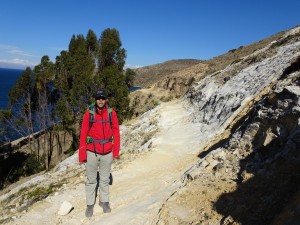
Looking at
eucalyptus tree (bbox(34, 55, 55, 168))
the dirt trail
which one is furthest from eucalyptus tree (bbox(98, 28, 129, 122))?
the dirt trail

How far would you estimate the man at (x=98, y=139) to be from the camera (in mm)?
7715

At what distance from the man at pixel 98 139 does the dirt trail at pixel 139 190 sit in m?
0.80

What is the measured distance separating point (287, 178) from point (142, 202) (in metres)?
3.65

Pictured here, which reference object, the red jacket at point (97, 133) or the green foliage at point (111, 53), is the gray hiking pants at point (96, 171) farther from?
the green foliage at point (111, 53)

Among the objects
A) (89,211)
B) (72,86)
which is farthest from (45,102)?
(89,211)

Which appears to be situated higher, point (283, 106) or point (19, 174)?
point (283, 106)

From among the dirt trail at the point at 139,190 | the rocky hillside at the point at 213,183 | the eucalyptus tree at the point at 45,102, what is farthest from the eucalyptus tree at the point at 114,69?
the rocky hillside at the point at 213,183

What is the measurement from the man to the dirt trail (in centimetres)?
80

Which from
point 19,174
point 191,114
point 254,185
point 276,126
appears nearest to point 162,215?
point 254,185

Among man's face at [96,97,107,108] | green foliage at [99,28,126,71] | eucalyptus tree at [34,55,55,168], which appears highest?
green foliage at [99,28,126,71]

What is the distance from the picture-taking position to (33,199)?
10.8 meters

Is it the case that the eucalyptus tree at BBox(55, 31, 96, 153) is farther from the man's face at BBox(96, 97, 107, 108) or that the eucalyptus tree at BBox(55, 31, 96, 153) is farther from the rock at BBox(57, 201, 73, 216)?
the man's face at BBox(96, 97, 107, 108)

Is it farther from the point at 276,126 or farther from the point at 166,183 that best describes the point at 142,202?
the point at 276,126

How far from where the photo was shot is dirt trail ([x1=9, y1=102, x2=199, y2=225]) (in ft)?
26.2
